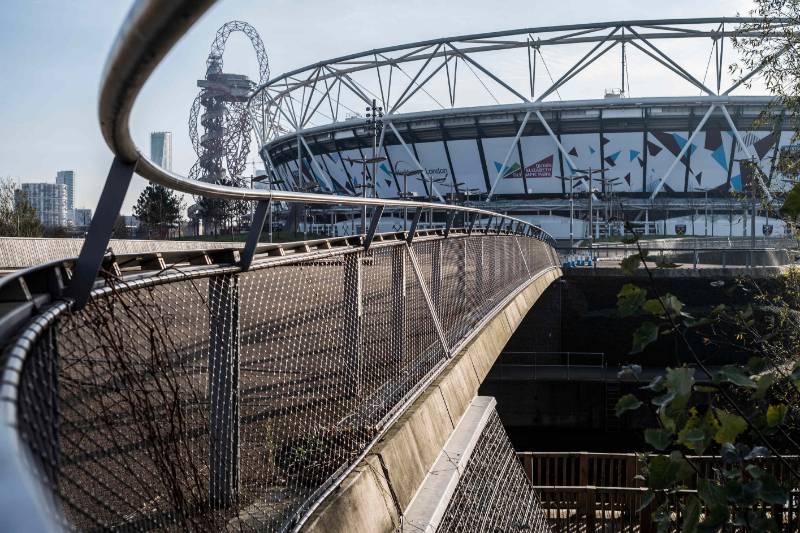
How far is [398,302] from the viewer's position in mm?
5945

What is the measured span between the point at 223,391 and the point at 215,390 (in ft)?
0.12

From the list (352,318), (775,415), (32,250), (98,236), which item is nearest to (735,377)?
(775,415)

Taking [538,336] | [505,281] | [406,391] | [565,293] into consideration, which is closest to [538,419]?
[538,336]

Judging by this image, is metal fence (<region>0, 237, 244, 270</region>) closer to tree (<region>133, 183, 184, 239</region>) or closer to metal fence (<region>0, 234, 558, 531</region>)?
tree (<region>133, 183, 184, 239</region>)

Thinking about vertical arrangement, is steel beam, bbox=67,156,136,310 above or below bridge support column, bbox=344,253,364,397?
above

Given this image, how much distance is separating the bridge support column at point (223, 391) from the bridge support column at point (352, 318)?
1489mm

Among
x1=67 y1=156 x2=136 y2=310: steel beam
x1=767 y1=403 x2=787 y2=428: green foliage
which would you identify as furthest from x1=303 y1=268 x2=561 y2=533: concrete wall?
x1=767 y1=403 x2=787 y2=428: green foliage

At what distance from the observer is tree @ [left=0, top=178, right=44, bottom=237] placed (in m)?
32.2

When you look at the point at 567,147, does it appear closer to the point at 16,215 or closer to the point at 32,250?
the point at 16,215

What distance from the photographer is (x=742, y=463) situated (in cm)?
337

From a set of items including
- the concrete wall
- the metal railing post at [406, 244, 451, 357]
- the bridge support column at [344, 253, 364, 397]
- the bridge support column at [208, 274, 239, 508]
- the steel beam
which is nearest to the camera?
the steel beam

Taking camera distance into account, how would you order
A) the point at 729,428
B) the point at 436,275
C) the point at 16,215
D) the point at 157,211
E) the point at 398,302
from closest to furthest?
the point at 729,428
the point at 398,302
the point at 436,275
the point at 16,215
the point at 157,211

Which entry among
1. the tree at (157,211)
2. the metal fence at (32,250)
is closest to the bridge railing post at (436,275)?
the metal fence at (32,250)

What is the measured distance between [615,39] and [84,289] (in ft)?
249
